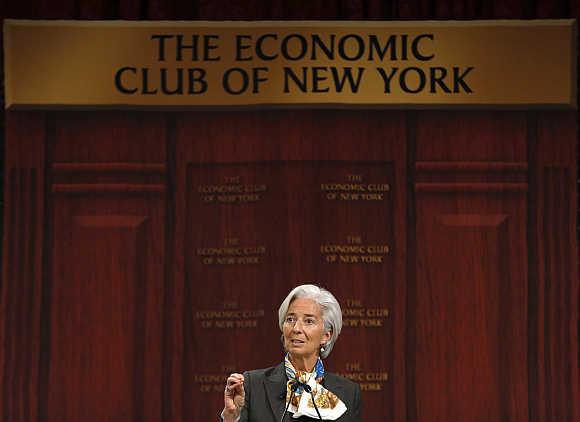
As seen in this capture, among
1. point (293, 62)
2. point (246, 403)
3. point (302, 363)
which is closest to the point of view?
point (246, 403)

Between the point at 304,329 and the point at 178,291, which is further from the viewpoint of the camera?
the point at 178,291

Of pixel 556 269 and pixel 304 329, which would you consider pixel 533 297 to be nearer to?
pixel 556 269

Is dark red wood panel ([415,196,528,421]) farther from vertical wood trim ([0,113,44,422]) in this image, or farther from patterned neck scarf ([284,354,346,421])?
vertical wood trim ([0,113,44,422])

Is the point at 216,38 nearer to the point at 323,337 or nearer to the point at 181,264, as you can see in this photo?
the point at 181,264

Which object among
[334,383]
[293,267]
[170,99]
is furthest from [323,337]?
[170,99]

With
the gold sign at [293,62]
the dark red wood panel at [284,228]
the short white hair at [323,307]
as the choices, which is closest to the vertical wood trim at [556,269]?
the gold sign at [293,62]

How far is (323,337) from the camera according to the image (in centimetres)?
419

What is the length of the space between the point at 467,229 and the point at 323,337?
2.10 meters

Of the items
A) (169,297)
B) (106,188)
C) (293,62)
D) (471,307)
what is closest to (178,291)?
(169,297)

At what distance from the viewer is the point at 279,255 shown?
605 centimetres

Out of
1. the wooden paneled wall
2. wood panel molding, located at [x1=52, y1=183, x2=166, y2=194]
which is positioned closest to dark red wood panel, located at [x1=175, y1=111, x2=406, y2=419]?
the wooden paneled wall

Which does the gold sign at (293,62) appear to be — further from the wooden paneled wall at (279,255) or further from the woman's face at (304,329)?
the woman's face at (304,329)

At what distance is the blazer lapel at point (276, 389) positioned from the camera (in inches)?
157

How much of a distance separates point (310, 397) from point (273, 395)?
0.45 feet
